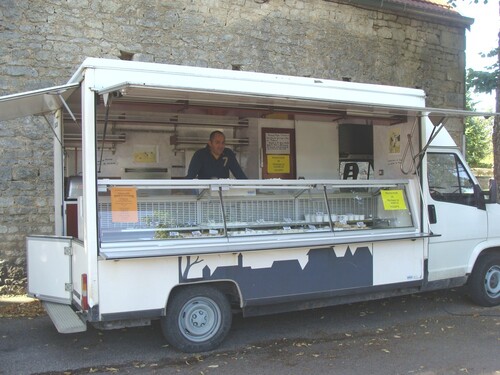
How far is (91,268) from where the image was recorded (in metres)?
3.90

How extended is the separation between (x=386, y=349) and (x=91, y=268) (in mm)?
2807

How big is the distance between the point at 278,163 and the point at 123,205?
4.11m

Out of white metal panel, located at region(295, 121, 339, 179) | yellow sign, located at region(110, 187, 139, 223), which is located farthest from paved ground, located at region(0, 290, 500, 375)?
white metal panel, located at region(295, 121, 339, 179)

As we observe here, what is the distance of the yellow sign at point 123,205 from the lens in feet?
13.7

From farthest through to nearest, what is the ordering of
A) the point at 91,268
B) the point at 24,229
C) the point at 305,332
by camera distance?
the point at 24,229
the point at 305,332
the point at 91,268

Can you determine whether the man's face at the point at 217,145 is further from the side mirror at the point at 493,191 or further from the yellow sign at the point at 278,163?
the side mirror at the point at 493,191

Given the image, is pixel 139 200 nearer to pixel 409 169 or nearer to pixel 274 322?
pixel 274 322

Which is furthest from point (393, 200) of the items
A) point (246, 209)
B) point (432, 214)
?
point (246, 209)

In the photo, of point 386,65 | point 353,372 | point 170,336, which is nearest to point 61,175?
point 170,336

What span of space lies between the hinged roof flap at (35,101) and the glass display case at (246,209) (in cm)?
98

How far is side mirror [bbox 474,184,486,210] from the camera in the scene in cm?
587

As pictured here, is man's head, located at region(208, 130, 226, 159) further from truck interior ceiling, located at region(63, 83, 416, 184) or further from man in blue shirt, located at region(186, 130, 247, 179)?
truck interior ceiling, located at region(63, 83, 416, 184)

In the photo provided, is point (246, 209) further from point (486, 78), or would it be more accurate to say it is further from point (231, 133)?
point (486, 78)

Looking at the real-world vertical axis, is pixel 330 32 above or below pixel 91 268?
above
